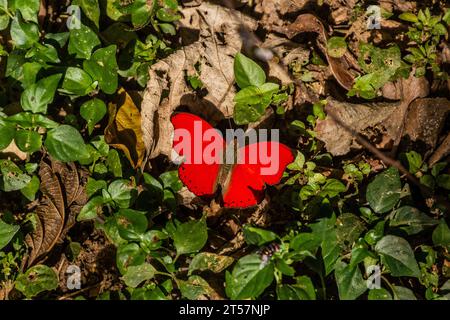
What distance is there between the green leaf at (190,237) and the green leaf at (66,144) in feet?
2.05

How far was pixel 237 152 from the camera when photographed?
2582 mm

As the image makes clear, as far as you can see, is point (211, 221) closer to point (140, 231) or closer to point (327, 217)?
point (140, 231)

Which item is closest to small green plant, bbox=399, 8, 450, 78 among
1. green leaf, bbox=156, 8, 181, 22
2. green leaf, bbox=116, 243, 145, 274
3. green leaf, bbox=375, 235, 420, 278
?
green leaf, bbox=375, 235, 420, 278

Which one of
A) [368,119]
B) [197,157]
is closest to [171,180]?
[197,157]

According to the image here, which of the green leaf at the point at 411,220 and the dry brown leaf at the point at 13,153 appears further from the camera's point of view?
the dry brown leaf at the point at 13,153

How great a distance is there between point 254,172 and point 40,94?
1.15 metres

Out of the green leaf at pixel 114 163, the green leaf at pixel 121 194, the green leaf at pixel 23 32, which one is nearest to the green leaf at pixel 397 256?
the green leaf at pixel 121 194

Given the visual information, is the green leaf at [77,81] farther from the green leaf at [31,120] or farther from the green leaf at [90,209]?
the green leaf at [90,209]

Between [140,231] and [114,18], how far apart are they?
1296mm

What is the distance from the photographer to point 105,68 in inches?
106

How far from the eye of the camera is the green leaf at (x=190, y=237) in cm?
246

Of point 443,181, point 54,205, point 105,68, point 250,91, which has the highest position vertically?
point 105,68

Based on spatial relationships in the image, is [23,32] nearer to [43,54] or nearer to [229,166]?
[43,54]

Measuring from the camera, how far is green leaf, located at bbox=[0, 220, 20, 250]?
2525mm
